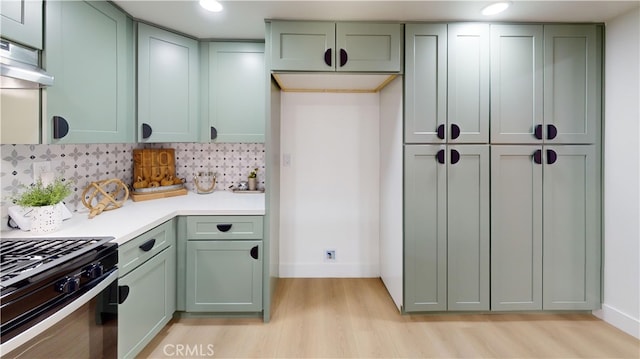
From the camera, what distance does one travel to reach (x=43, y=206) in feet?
5.06

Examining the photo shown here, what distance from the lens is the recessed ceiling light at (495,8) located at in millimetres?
1903

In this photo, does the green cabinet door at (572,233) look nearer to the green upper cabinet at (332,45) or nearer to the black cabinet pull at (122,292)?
the green upper cabinet at (332,45)

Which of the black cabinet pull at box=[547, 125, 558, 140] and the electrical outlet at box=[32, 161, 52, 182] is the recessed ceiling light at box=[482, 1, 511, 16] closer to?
the black cabinet pull at box=[547, 125, 558, 140]

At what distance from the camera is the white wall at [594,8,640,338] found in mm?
2014

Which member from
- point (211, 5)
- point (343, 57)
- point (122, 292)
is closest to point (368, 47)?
point (343, 57)

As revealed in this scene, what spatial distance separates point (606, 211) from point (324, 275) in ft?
7.26

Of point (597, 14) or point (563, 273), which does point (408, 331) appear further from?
point (597, 14)

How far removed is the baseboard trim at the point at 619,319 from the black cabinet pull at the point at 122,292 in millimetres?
3056

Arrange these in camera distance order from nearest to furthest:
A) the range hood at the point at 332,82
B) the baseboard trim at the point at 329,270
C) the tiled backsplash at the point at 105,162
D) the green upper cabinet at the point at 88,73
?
the green upper cabinet at the point at 88,73 → the tiled backsplash at the point at 105,162 → the range hood at the point at 332,82 → the baseboard trim at the point at 329,270

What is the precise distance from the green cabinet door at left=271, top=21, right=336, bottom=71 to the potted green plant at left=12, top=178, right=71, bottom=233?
56.4 inches

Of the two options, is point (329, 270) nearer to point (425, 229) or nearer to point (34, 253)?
point (425, 229)

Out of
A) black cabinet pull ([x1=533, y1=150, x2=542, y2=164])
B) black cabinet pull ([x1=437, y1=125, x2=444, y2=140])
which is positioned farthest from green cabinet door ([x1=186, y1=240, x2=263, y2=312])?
black cabinet pull ([x1=533, y1=150, x2=542, y2=164])

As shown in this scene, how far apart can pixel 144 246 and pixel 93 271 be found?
0.40 m

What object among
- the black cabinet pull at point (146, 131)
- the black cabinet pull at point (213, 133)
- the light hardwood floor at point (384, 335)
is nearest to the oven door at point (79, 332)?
the light hardwood floor at point (384, 335)
